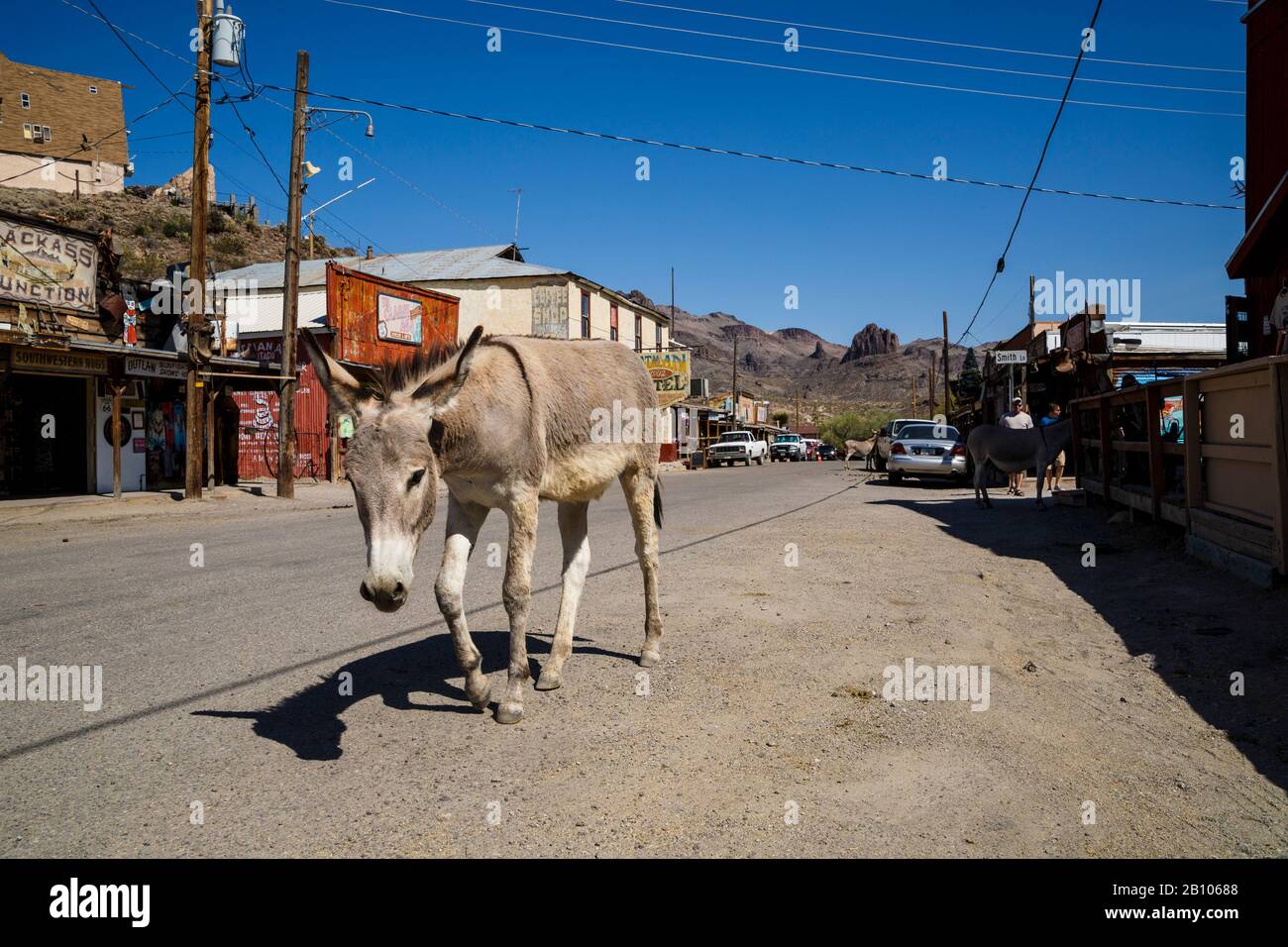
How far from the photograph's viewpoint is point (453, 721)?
12.8 ft

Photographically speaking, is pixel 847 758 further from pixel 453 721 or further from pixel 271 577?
pixel 271 577

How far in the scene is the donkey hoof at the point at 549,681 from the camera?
4363 millimetres

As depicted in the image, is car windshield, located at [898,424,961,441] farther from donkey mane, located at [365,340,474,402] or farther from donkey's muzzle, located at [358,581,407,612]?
donkey's muzzle, located at [358,581,407,612]

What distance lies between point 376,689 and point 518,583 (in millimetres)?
1089

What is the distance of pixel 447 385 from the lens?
3553 millimetres

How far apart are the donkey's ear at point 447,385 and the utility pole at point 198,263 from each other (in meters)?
16.4

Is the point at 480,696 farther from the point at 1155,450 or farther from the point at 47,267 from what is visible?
the point at 47,267

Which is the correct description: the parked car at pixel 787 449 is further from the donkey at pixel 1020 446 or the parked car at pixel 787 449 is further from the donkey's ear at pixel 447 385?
the donkey's ear at pixel 447 385

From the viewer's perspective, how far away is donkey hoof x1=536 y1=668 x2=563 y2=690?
14.3 feet

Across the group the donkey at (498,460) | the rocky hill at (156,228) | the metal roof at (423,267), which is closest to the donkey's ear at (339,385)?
the donkey at (498,460)

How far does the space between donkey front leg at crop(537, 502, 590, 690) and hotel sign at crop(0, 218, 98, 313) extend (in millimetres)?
18420

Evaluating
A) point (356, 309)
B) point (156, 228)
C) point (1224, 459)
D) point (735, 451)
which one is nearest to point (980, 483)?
→ point (1224, 459)

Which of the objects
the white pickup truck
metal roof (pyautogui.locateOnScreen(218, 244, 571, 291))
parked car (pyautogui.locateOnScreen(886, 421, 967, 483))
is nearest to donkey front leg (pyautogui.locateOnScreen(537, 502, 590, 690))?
parked car (pyautogui.locateOnScreen(886, 421, 967, 483))
